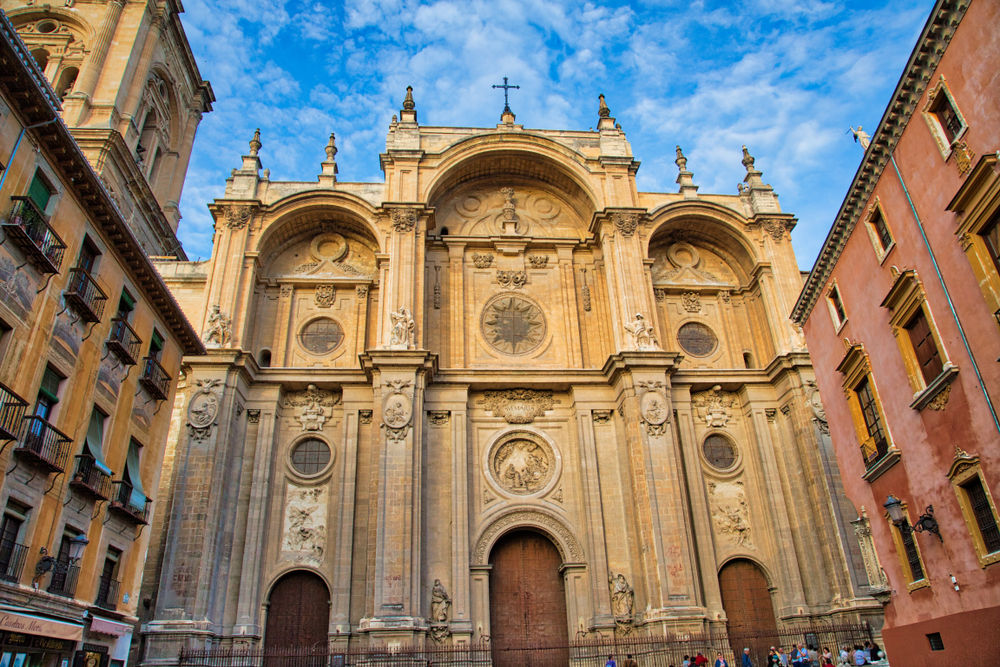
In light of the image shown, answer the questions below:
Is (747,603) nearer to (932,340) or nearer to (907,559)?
(907,559)

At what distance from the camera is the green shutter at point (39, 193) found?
1359cm

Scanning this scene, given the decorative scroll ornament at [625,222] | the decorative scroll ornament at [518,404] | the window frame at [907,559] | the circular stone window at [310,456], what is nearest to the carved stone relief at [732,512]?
the decorative scroll ornament at [518,404]

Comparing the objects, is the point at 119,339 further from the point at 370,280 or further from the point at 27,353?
the point at 370,280

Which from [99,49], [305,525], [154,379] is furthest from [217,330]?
[99,49]

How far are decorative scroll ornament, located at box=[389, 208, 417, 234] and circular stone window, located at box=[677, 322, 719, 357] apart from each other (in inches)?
436

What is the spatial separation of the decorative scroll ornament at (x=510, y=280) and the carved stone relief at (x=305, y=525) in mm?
10108

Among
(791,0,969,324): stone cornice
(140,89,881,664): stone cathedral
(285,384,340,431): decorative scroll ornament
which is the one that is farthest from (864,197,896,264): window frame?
(285,384,340,431): decorative scroll ornament

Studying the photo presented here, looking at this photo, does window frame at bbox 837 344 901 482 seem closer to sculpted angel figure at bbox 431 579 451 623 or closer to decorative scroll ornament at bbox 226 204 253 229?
sculpted angel figure at bbox 431 579 451 623

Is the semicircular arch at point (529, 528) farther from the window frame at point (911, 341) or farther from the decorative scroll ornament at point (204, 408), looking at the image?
the window frame at point (911, 341)

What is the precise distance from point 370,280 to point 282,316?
349 centimetres

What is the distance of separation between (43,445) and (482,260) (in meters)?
17.4

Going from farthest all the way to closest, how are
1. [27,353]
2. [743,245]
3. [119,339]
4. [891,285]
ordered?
[743,245] → [119,339] → [891,285] → [27,353]

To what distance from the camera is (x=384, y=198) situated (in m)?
27.6

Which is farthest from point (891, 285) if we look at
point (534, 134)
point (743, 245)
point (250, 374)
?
point (250, 374)
